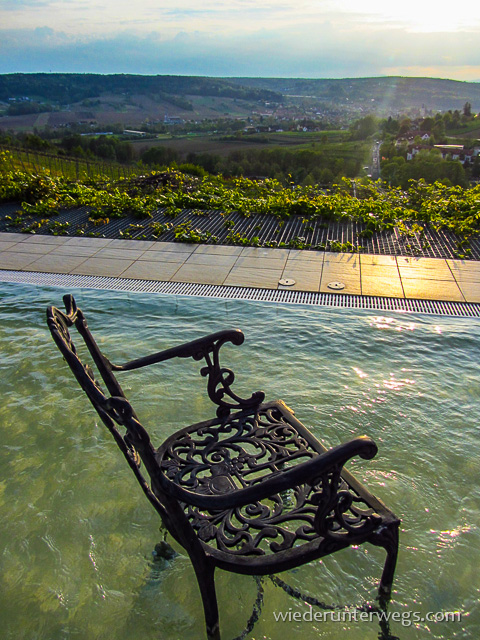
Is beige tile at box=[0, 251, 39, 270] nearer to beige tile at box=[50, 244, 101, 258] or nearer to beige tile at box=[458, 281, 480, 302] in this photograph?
beige tile at box=[50, 244, 101, 258]

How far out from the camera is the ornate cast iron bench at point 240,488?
1702mm

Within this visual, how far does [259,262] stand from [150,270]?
1536 millimetres

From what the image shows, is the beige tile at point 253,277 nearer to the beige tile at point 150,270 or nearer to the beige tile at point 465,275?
the beige tile at point 150,270

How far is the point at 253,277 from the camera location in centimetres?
634

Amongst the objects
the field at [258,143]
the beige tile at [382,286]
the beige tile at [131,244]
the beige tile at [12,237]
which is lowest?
the field at [258,143]

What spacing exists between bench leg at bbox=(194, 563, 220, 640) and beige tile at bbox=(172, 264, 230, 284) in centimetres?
451

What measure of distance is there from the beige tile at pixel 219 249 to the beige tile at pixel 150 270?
2.30 feet

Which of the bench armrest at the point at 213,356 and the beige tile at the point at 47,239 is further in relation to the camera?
the beige tile at the point at 47,239

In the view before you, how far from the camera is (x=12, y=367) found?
4.35 meters

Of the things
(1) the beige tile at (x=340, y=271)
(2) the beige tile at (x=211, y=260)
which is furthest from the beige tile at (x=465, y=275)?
(2) the beige tile at (x=211, y=260)

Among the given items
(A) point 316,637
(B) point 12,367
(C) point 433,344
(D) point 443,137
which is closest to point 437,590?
(A) point 316,637

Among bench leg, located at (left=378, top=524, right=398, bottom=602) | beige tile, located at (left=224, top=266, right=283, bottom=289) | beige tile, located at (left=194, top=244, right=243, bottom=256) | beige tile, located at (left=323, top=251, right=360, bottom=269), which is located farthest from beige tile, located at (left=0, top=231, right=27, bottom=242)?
bench leg, located at (left=378, top=524, right=398, bottom=602)

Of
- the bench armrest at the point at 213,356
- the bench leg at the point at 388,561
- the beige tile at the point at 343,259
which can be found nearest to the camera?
the bench leg at the point at 388,561

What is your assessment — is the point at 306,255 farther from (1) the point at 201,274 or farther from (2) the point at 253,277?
(1) the point at 201,274
